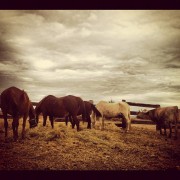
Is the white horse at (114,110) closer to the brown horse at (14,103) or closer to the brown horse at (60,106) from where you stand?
the brown horse at (60,106)

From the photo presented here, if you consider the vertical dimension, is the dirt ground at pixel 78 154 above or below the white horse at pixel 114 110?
below

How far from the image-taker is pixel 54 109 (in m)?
9.29

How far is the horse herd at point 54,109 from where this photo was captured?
6.96 m

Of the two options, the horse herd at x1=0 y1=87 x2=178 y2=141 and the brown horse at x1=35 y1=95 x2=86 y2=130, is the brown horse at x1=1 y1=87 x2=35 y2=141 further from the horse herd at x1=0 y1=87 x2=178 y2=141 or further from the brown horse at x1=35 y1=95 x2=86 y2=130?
the brown horse at x1=35 y1=95 x2=86 y2=130

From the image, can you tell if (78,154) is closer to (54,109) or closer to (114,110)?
(54,109)

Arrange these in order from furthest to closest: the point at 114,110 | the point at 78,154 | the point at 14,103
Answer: the point at 114,110, the point at 14,103, the point at 78,154

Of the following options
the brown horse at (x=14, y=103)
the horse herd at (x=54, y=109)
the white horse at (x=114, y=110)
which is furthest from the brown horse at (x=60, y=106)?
the brown horse at (x=14, y=103)

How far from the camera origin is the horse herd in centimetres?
696

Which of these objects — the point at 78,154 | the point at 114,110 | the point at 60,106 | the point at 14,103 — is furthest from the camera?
the point at 114,110

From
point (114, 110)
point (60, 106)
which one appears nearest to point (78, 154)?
point (60, 106)
